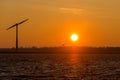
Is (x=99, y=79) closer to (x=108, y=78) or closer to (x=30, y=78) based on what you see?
(x=108, y=78)

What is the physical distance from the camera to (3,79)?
344 feet

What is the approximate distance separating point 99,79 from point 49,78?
1131 centimetres

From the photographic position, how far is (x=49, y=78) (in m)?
109

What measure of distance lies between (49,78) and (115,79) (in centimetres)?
1482

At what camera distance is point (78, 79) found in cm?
10594

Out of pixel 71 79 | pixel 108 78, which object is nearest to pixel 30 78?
pixel 71 79

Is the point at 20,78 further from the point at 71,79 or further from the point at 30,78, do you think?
the point at 71,79

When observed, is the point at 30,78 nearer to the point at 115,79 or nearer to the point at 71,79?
the point at 71,79

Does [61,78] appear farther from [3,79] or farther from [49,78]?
[3,79]

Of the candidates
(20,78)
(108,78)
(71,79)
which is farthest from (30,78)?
(108,78)

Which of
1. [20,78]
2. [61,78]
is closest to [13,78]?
[20,78]

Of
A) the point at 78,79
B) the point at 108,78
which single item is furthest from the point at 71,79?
the point at 108,78

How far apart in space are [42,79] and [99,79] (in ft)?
41.4

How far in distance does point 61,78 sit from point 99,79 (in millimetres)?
8633
